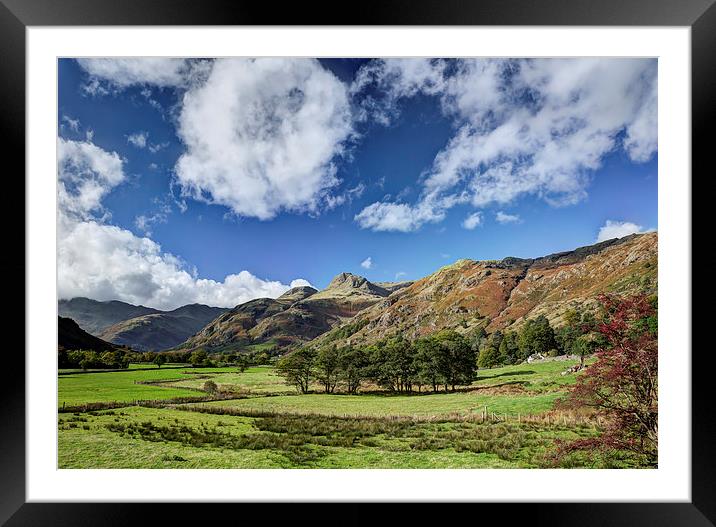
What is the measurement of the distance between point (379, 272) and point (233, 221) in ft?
7.17

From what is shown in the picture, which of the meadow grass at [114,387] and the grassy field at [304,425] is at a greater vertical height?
the meadow grass at [114,387]

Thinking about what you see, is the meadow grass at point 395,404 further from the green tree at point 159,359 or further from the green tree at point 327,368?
the green tree at point 159,359

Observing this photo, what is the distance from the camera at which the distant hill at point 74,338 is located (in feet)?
14.5

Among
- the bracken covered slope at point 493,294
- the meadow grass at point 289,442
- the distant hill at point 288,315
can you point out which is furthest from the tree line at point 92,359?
the bracken covered slope at point 493,294

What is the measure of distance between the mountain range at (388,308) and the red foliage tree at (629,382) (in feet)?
3.98

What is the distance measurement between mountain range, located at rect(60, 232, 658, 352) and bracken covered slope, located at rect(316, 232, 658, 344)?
0.01m

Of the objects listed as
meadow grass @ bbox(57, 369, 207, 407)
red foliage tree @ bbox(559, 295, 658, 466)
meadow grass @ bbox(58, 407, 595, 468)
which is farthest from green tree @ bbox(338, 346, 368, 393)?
red foliage tree @ bbox(559, 295, 658, 466)

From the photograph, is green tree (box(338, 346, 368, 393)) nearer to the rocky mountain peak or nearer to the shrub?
the rocky mountain peak

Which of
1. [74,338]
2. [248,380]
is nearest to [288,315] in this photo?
[248,380]

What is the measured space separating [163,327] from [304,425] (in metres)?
2.40
